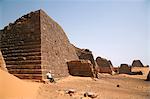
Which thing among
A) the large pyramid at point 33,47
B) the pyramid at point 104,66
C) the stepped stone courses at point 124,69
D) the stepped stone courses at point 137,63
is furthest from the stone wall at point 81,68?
the stepped stone courses at point 137,63

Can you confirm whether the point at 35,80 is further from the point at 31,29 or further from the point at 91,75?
the point at 91,75

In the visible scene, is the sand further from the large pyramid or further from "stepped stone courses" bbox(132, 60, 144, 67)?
"stepped stone courses" bbox(132, 60, 144, 67)

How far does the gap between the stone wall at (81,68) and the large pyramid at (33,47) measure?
23.3 inches

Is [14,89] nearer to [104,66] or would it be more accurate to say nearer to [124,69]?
[104,66]

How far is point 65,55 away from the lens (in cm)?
1705

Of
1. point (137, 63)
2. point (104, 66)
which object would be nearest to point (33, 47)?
point (104, 66)

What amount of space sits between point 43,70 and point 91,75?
17.4 ft

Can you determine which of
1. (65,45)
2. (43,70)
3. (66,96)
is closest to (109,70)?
(65,45)

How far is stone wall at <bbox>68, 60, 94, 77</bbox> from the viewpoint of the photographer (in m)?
16.0

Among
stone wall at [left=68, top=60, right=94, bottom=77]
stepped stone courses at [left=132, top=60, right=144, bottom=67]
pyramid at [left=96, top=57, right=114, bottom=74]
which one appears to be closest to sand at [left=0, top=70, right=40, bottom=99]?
stone wall at [left=68, top=60, right=94, bottom=77]

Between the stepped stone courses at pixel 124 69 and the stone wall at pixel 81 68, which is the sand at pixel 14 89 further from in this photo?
the stepped stone courses at pixel 124 69

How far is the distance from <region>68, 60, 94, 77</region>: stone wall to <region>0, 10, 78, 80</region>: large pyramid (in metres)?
0.59

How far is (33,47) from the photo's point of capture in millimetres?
12758

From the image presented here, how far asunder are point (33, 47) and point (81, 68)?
4657 mm
